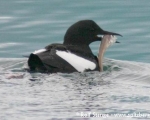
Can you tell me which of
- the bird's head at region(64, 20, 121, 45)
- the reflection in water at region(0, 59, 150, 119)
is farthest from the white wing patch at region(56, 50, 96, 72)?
the bird's head at region(64, 20, 121, 45)

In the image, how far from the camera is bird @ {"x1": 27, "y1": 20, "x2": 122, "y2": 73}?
11555 millimetres

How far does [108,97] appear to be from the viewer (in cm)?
1004

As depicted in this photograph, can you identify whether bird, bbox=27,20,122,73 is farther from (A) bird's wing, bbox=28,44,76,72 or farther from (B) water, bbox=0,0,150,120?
(B) water, bbox=0,0,150,120

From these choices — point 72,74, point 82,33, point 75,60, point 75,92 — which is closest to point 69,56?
point 75,60

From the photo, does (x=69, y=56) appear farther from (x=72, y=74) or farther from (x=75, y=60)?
(x=72, y=74)

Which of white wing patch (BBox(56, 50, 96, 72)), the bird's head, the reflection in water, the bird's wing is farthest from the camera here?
the bird's head

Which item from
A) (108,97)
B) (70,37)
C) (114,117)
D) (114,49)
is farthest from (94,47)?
(114,117)

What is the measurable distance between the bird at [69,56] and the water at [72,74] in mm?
147

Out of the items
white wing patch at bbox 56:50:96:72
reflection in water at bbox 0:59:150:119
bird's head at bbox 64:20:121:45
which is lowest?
reflection in water at bbox 0:59:150:119

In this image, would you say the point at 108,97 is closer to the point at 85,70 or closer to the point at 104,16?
the point at 85,70

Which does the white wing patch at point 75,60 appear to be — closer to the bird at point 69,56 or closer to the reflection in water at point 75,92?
the bird at point 69,56

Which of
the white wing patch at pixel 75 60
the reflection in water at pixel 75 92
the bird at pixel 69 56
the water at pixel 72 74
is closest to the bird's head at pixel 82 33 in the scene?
the bird at pixel 69 56

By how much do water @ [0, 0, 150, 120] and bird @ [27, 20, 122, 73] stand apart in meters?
0.15

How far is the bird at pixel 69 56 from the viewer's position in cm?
1155
